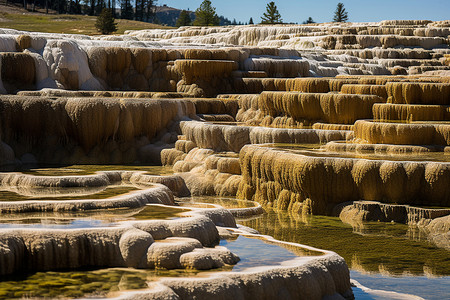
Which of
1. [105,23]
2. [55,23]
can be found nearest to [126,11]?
[55,23]

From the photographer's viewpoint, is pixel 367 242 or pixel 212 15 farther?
pixel 212 15

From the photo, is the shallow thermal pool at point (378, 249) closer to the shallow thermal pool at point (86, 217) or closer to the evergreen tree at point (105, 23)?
the shallow thermal pool at point (86, 217)

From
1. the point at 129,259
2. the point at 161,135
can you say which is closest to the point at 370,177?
the point at 129,259

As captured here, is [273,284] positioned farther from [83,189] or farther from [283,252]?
[83,189]

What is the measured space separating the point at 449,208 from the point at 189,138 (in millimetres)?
9160

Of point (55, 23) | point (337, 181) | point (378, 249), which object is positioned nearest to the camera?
point (378, 249)

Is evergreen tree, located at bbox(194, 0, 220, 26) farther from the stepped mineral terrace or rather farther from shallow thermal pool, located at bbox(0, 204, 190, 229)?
shallow thermal pool, located at bbox(0, 204, 190, 229)

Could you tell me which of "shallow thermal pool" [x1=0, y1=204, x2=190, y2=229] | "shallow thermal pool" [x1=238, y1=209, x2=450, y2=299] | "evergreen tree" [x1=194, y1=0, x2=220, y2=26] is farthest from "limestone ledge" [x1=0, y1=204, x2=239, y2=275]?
"evergreen tree" [x1=194, y1=0, x2=220, y2=26]

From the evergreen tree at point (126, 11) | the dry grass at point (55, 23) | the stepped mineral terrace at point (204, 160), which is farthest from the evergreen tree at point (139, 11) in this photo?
the stepped mineral terrace at point (204, 160)

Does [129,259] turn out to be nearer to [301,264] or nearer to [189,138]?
[301,264]

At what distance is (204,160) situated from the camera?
20141 mm

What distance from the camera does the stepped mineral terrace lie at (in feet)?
29.7

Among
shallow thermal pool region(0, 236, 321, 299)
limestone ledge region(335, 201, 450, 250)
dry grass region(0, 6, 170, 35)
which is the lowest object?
limestone ledge region(335, 201, 450, 250)

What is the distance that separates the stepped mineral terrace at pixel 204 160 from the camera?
29.7ft
